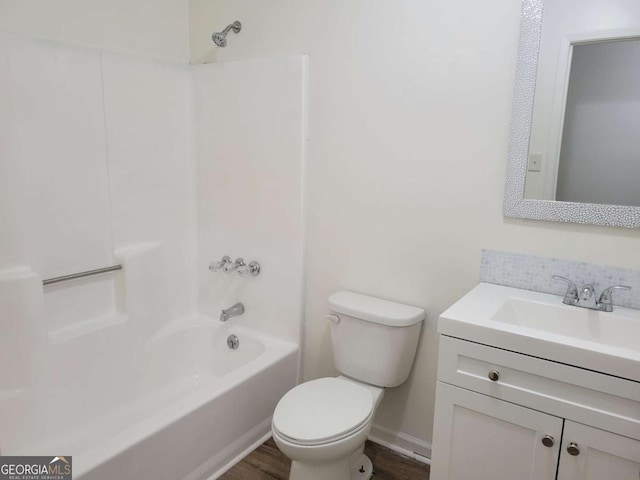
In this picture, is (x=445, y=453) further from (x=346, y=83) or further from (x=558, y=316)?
(x=346, y=83)

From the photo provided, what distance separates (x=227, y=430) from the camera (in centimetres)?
193

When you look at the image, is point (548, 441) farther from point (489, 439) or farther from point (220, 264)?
point (220, 264)

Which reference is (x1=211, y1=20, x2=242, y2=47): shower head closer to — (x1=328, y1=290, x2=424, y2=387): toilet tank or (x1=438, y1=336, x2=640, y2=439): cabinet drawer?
(x1=328, y1=290, x2=424, y2=387): toilet tank

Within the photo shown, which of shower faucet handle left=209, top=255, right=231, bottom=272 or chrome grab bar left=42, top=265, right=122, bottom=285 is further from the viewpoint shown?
shower faucet handle left=209, top=255, right=231, bottom=272

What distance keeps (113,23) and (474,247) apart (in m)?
1.94

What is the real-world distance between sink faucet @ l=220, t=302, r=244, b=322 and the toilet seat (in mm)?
730

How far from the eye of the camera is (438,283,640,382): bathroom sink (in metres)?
1.17

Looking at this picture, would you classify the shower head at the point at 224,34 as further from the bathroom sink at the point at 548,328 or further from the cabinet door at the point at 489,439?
the cabinet door at the point at 489,439

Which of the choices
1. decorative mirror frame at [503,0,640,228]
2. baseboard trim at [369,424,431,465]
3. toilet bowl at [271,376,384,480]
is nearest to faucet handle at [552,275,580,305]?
decorative mirror frame at [503,0,640,228]

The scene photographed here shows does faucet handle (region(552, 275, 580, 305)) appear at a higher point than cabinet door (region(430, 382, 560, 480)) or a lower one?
higher

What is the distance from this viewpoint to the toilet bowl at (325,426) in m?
1.54

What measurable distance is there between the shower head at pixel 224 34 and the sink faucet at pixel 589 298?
1910 mm

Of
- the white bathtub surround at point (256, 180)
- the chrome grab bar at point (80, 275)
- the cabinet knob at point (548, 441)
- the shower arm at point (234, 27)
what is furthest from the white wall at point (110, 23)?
the cabinet knob at point (548, 441)

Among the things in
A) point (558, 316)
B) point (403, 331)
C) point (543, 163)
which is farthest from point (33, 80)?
point (558, 316)
